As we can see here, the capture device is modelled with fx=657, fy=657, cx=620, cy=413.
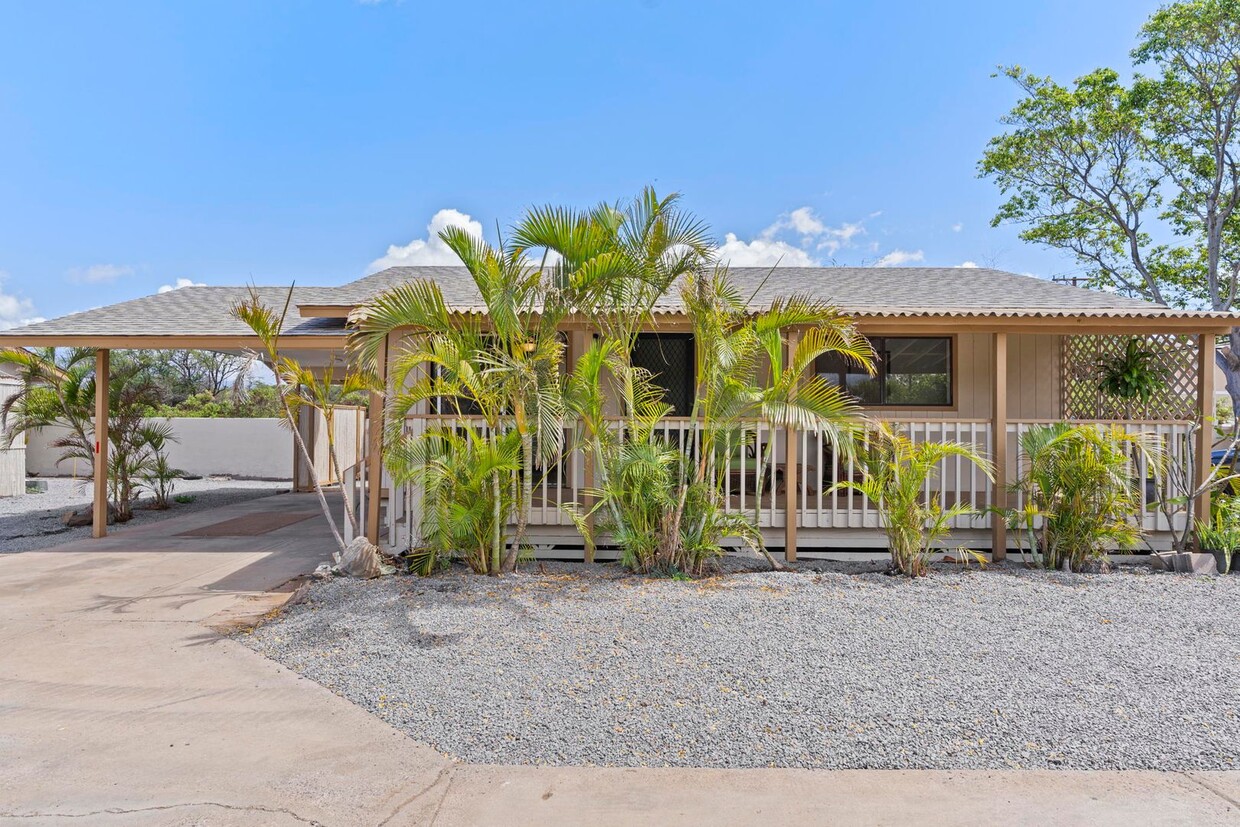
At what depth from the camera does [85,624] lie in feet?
15.9

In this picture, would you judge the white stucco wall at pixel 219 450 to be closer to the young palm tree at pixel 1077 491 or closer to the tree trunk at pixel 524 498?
the tree trunk at pixel 524 498

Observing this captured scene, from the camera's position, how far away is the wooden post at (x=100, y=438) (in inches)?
326

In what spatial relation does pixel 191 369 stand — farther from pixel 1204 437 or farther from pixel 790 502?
pixel 1204 437

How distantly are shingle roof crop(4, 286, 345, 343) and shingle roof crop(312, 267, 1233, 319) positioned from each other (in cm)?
46

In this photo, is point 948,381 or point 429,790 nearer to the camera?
point 429,790

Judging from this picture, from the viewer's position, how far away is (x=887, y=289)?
9.67 m

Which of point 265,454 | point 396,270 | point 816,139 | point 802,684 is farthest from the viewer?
point 265,454

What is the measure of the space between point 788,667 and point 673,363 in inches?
231

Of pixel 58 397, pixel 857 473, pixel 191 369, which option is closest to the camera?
pixel 857 473

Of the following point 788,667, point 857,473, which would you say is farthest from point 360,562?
point 857,473

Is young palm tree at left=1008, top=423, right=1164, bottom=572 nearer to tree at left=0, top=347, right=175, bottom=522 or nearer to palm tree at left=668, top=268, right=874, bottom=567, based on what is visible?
palm tree at left=668, top=268, right=874, bottom=567

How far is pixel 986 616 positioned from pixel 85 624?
6.53 metres

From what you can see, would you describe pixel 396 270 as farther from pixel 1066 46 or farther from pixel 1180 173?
pixel 1180 173

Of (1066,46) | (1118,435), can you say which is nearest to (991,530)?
(1118,435)
